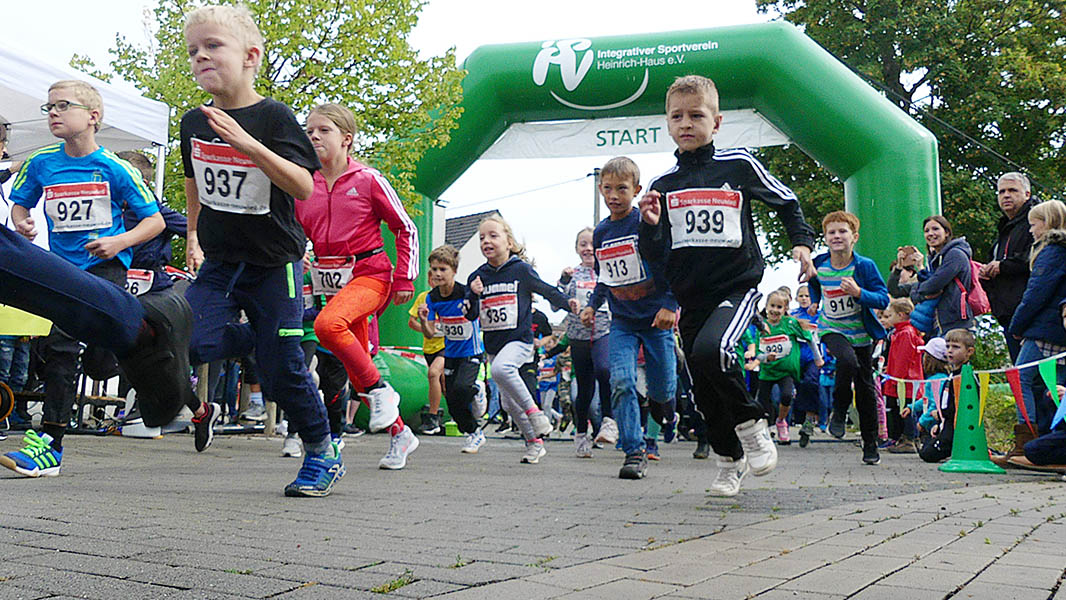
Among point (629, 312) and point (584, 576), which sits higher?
point (629, 312)

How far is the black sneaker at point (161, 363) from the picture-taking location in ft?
10.00

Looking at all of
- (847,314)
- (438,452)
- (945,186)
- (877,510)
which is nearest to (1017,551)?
(877,510)

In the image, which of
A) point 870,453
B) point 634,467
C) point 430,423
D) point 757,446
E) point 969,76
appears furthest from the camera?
point 969,76

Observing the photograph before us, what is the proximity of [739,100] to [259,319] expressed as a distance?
12107 millimetres

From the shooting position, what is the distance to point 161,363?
3072mm

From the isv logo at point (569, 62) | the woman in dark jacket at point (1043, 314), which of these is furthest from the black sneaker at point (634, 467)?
the isv logo at point (569, 62)

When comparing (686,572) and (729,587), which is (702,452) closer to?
(686,572)

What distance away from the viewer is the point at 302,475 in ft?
15.1

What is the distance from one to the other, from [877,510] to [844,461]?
4.31m

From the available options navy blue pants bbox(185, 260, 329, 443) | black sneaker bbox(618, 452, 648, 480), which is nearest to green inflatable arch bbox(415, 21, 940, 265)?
black sneaker bbox(618, 452, 648, 480)

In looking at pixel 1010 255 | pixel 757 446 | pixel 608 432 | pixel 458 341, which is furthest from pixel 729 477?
pixel 1010 255

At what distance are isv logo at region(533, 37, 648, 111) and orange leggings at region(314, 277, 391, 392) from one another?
10.2m

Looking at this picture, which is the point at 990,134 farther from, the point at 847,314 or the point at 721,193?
the point at 721,193

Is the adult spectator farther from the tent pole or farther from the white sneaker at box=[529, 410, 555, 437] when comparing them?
the tent pole
